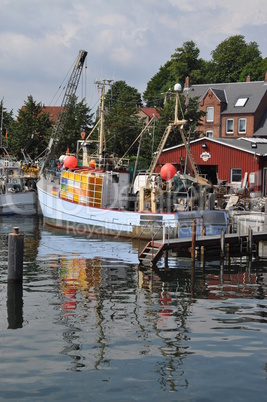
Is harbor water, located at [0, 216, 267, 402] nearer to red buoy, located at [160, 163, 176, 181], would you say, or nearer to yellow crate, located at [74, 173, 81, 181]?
red buoy, located at [160, 163, 176, 181]

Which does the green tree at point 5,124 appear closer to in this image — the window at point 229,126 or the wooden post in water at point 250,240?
the window at point 229,126

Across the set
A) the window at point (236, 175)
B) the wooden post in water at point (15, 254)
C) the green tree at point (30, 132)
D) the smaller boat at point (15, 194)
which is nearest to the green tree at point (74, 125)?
the green tree at point (30, 132)

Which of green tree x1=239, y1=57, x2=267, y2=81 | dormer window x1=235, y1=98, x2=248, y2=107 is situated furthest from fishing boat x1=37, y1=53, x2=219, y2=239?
green tree x1=239, y1=57, x2=267, y2=81

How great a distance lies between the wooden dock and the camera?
1111 inches

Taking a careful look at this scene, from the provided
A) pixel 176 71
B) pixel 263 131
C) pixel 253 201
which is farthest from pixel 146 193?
pixel 176 71

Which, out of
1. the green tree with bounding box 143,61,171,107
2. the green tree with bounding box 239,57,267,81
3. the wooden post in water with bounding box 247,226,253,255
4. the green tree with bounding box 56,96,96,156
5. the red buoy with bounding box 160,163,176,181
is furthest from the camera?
the green tree with bounding box 143,61,171,107

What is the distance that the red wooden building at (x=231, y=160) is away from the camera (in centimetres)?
5222

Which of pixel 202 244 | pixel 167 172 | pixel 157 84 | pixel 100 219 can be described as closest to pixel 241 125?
pixel 100 219

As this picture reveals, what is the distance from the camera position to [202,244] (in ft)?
98.9

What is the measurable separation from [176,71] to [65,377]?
8926 centimetres

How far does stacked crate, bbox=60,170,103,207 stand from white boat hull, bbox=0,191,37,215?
10.8 metres

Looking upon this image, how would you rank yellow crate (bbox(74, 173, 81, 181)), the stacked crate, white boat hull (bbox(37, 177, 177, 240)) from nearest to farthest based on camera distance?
white boat hull (bbox(37, 177, 177, 240))
the stacked crate
yellow crate (bbox(74, 173, 81, 181))

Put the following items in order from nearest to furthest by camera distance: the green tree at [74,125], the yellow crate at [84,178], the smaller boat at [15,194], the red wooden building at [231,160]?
the yellow crate at [84,178] → the smaller boat at [15,194] → the red wooden building at [231,160] → the green tree at [74,125]

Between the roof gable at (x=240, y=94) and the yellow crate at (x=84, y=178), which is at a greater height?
the roof gable at (x=240, y=94)
